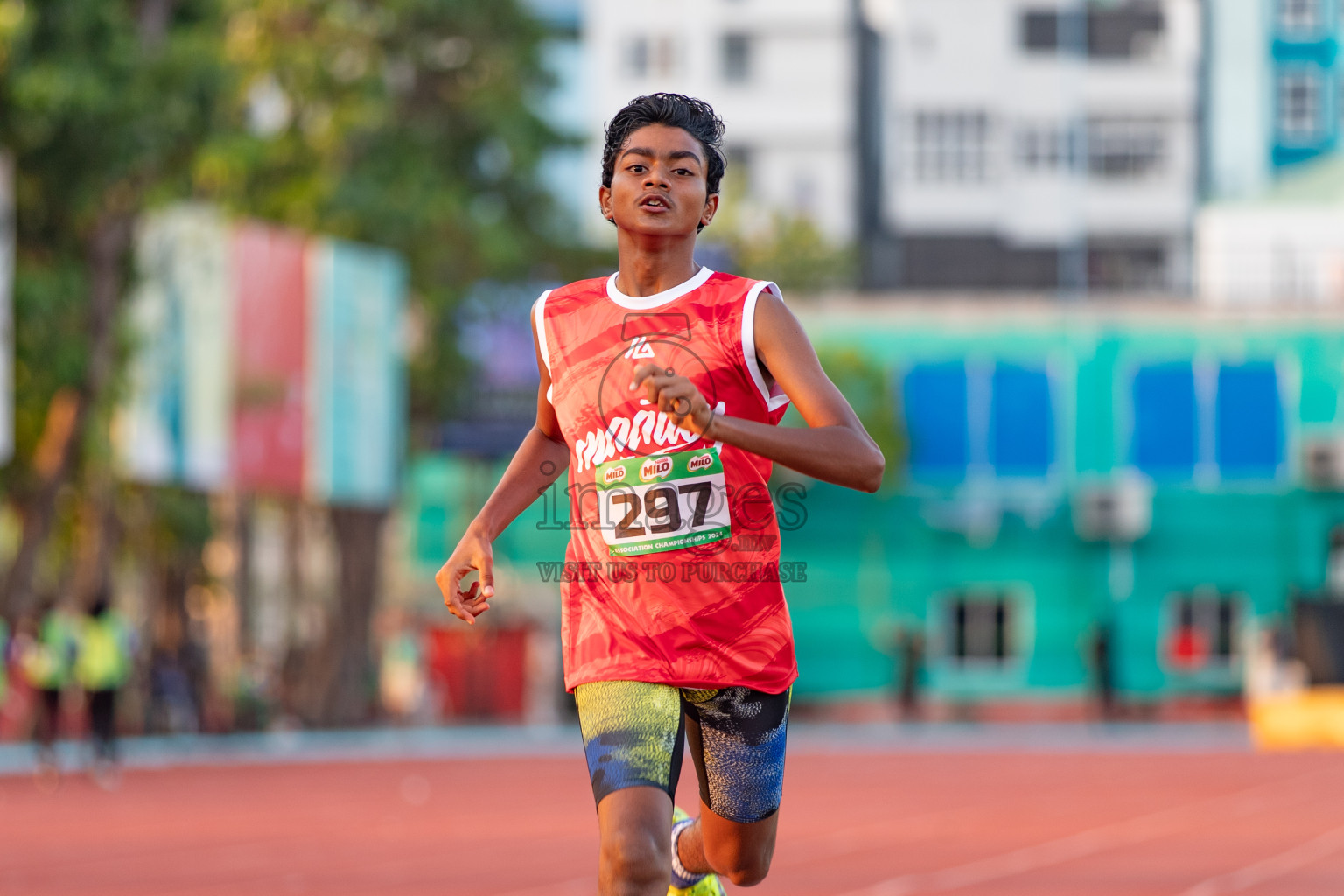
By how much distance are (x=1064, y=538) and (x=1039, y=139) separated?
13.7m

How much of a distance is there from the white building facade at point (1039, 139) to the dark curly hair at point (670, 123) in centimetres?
4925

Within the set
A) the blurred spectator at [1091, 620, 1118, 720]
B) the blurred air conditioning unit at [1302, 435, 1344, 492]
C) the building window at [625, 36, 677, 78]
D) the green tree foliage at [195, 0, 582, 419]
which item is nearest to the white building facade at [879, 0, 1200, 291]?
the building window at [625, 36, 677, 78]

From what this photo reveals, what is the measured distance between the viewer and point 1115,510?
43719 mm

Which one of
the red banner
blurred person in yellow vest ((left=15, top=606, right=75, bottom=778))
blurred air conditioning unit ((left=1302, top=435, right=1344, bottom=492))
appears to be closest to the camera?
blurred person in yellow vest ((left=15, top=606, right=75, bottom=778))

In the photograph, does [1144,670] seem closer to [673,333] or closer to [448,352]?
[448,352]

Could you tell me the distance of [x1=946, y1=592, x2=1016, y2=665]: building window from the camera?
44.1 meters

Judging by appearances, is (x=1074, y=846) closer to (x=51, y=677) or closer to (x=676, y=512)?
(x=676, y=512)

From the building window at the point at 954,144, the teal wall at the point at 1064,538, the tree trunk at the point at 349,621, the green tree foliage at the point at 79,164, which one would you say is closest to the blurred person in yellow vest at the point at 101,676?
the green tree foliage at the point at 79,164

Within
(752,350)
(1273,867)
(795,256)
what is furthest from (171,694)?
(795,256)

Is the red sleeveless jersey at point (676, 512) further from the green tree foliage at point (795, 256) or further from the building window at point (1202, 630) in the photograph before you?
the green tree foliage at point (795, 256)

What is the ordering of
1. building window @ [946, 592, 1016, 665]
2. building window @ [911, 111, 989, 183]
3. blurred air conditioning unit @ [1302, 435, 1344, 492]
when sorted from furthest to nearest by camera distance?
1. building window @ [911, 111, 989, 183]
2. building window @ [946, 592, 1016, 665]
3. blurred air conditioning unit @ [1302, 435, 1344, 492]

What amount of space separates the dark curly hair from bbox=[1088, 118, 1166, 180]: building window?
167ft

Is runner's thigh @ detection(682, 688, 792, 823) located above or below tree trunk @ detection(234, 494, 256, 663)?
above

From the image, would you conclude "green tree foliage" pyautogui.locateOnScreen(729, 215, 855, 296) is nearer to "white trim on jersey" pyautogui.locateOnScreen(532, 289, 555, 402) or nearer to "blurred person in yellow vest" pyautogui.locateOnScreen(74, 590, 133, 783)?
"blurred person in yellow vest" pyautogui.locateOnScreen(74, 590, 133, 783)
